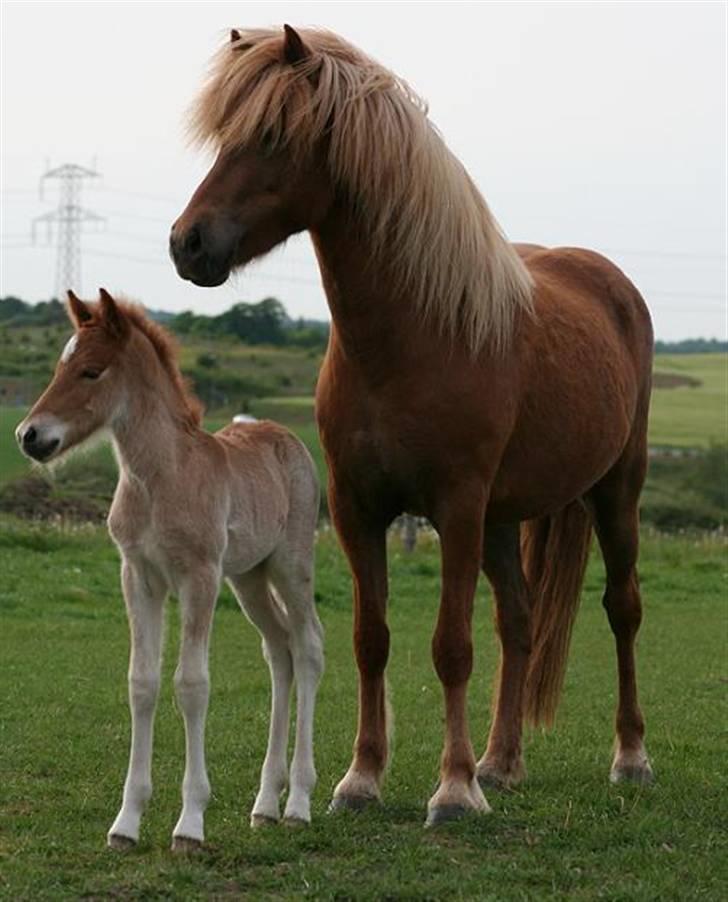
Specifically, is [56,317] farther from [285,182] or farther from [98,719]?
[285,182]

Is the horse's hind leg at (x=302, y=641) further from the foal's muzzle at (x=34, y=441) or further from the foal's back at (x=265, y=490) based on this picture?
the foal's muzzle at (x=34, y=441)

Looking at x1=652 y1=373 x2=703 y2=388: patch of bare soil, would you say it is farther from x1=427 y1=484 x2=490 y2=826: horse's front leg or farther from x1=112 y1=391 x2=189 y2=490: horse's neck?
x1=112 y1=391 x2=189 y2=490: horse's neck

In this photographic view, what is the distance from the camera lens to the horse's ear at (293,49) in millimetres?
6234

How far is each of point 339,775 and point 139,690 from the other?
2.13 metres

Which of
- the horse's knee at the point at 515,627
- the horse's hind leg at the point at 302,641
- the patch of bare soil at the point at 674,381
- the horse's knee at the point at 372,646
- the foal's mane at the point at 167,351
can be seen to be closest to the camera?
the foal's mane at the point at 167,351

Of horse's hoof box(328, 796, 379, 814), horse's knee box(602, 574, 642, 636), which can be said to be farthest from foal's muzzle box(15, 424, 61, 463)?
horse's knee box(602, 574, 642, 636)

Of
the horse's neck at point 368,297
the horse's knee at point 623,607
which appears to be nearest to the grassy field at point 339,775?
the horse's knee at point 623,607

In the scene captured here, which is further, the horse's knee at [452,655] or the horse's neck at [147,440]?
the horse's knee at [452,655]

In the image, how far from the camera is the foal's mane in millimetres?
6059

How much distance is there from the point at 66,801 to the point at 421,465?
2.02 m

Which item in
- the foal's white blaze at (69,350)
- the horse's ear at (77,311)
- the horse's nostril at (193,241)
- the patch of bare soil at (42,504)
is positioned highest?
the horse's nostril at (193,241)

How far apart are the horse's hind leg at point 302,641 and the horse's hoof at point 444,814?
46 centimetres

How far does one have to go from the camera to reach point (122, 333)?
5.94 m

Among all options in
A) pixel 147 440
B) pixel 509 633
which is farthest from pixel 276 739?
pixel 509 633
